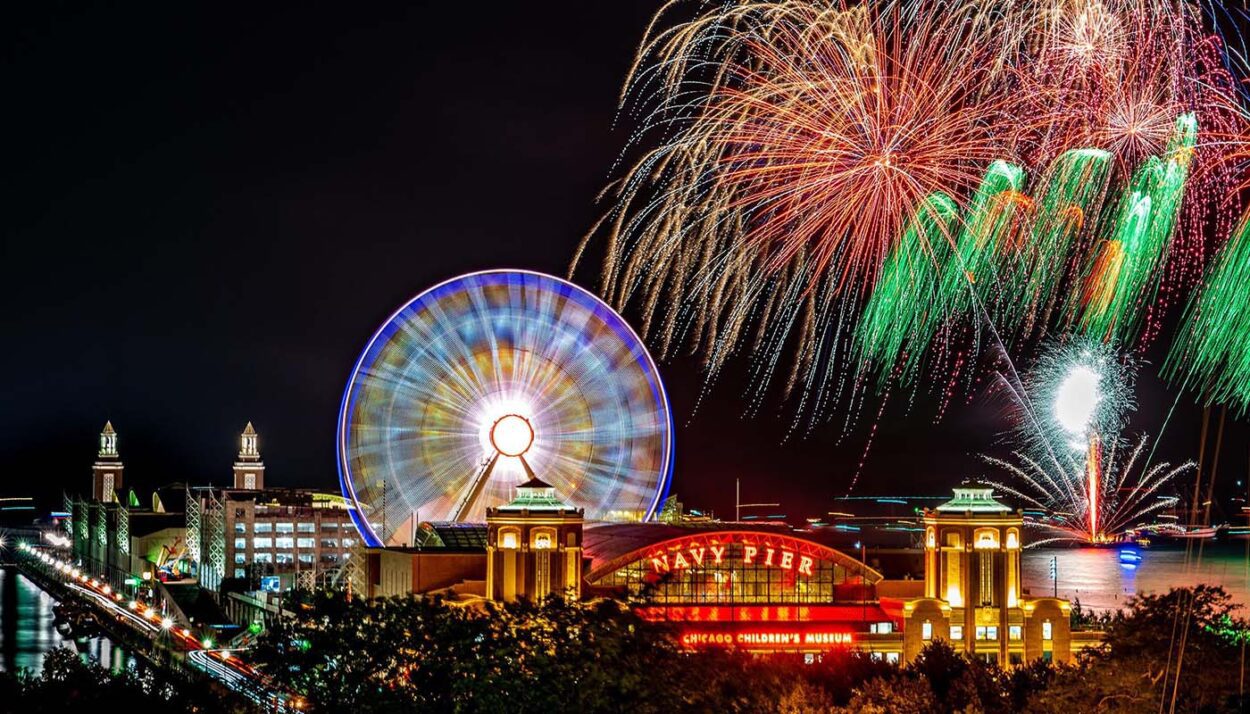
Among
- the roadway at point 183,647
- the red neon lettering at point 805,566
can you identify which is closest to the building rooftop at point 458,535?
the roadway at point 183,647

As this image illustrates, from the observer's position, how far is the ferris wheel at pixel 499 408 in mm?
Result: 63188

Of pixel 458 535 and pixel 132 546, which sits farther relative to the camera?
pixel 132 546

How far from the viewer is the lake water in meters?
94.6

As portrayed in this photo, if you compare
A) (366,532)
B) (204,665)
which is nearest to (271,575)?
(204,665)

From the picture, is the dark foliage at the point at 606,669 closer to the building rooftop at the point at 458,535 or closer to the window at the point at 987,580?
the window at the point at 987,580

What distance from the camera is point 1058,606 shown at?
2349 inches

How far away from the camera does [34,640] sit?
112000 mm

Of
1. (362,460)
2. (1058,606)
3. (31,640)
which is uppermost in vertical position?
(362,460)

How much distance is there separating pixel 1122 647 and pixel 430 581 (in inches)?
1383

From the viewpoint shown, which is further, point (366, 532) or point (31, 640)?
point (31, 640)

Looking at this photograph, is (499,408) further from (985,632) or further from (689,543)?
(985,632)

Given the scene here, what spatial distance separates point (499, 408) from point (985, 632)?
67.4 feet

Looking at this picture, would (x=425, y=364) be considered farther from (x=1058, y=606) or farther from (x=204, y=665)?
(x=1058, y=606)

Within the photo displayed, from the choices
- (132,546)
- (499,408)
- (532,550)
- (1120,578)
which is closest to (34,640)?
(132,546)
